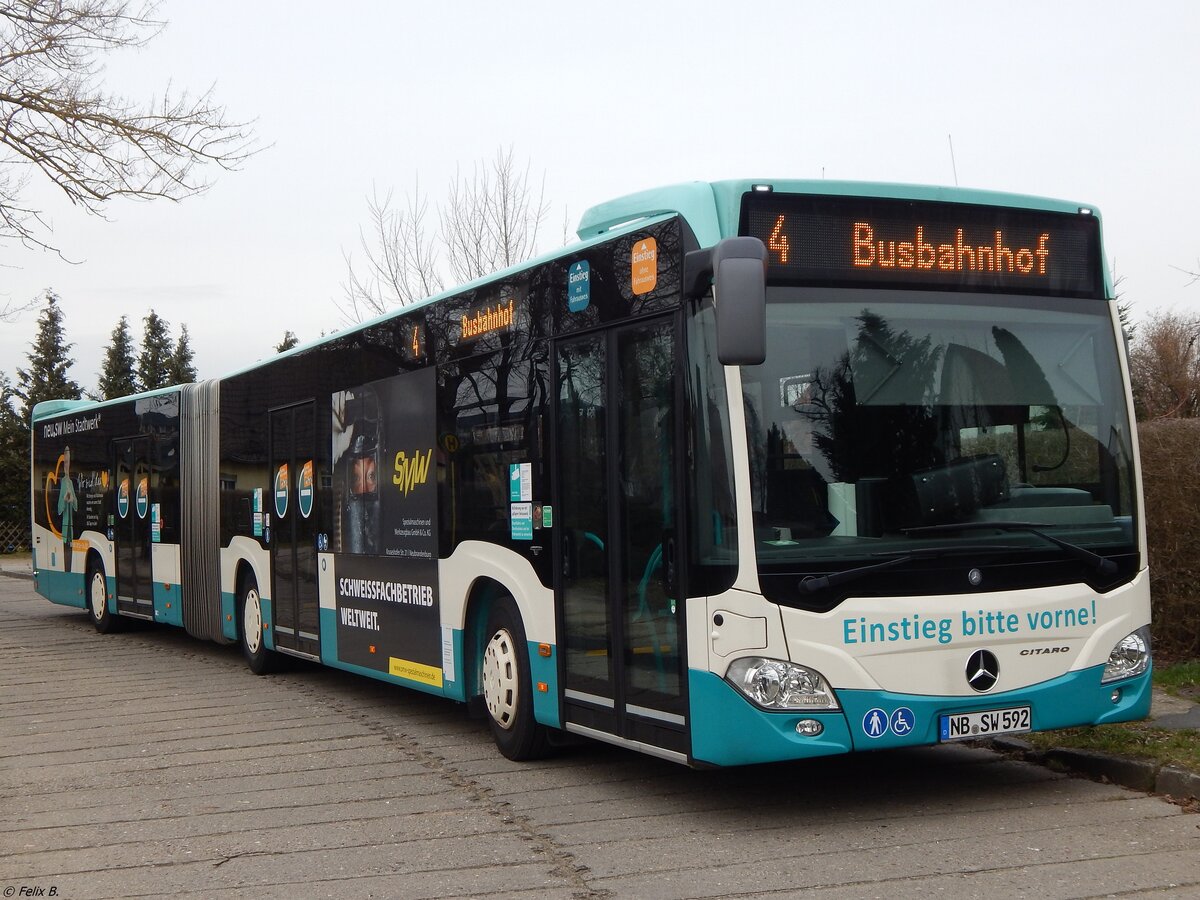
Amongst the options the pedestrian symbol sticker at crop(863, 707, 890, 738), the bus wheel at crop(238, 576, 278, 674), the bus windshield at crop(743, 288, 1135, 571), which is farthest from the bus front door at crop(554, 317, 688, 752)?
the bus wheel at crop(238, 576, 278, 674)

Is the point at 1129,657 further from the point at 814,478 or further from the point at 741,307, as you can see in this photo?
the point at 741,307

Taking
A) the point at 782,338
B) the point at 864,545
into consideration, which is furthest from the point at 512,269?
the point at 864,545

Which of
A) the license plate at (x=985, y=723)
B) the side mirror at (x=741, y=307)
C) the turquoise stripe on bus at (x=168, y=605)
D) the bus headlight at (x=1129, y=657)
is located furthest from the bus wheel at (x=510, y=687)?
the turquoise stripe on bus at (x=168, y=605)

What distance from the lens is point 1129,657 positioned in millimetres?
6688

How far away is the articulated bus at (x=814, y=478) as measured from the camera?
6.09m

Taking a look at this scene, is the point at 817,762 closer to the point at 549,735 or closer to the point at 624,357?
the point at 549,735

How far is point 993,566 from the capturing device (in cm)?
633

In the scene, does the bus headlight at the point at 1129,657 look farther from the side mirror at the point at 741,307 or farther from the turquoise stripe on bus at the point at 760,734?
the side mirror at the point at 741,307

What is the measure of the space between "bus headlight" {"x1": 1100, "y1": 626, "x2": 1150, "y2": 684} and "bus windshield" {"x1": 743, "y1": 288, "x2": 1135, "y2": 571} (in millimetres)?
447

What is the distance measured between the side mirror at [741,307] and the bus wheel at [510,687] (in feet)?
9.45

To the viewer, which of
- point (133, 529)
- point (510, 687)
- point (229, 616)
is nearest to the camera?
point (510, 687)

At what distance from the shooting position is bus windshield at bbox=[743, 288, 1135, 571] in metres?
6.13

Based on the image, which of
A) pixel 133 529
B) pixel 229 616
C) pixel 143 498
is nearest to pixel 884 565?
pixel 229 616

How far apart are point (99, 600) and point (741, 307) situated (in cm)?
1467
